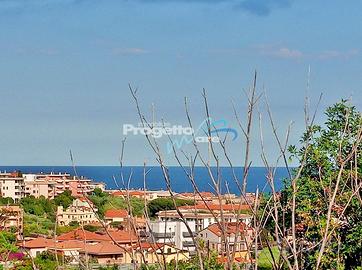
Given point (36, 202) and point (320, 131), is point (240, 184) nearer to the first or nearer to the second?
point (320, 131)

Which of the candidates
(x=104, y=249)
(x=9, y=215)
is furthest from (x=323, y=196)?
(x=104, y=249)

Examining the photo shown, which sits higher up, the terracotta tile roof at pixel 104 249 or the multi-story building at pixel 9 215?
the multi-story building at pixel 9 215

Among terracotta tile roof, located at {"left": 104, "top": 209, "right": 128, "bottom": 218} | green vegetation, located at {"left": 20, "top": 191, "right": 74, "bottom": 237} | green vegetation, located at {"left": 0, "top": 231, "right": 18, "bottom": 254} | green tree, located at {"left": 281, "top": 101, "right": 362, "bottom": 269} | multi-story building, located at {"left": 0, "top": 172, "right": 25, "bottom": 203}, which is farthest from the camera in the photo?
multi-story building, located at {"left": 0, "top": 172, "right": 25, "bottom": 203}

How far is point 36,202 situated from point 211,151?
110ft

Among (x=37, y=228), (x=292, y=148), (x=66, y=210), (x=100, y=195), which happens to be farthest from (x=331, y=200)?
(x=100, y=195)

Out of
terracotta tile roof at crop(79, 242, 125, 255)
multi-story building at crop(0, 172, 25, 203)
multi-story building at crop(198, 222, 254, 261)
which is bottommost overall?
terracotta tile roof at crop(79, 242, 125, 255)

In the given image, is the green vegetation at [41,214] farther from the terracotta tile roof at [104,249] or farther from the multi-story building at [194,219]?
the multi-story building at [194,219]

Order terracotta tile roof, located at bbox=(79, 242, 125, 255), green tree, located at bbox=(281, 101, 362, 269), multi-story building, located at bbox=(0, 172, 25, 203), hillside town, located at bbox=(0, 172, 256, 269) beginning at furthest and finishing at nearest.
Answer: multi-story building, located at bbox=(0, 172, 25, 203) < terracotta tile roof, located at bbox=(79, 242, 125, 255) < green tree, located at bbox=(281, 101, 362, 269) < hillside town, located at bbox=(0, 172, 256, 269)

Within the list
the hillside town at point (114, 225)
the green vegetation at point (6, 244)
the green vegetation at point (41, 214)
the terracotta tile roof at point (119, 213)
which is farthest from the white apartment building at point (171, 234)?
the green vegetation at point (41, 214)

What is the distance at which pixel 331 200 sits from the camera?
1.80 meters

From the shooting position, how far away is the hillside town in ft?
6.48

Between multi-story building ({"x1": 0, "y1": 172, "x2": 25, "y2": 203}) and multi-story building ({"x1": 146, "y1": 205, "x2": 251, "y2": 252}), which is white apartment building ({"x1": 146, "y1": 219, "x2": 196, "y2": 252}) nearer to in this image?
multi-story building ({"x1": 146, "y1": 205, "x2": 251, "y2": 252})

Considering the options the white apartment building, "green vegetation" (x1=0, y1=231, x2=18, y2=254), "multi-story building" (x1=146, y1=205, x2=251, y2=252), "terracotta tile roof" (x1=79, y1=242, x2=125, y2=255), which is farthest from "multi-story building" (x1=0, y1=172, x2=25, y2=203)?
"multi-story building" (x1=146, y1=205, x2=251, y2=252)

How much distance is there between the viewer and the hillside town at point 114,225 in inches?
77.8
